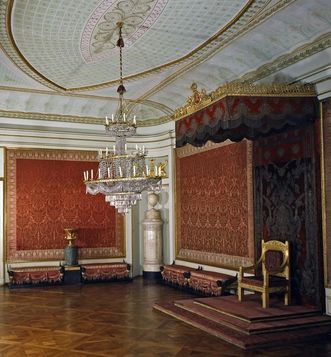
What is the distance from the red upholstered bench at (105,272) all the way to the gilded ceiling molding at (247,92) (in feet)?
14.7

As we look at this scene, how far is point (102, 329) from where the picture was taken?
18.6ft

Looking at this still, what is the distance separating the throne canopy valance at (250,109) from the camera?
538 cm

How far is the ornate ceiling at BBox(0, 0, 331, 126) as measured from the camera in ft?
16.6

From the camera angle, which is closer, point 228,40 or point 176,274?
point 228,40

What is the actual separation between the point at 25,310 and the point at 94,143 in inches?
163

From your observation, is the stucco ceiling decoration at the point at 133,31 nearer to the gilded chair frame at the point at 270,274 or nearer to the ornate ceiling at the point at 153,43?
the ornate ceiling at the point at 153,43

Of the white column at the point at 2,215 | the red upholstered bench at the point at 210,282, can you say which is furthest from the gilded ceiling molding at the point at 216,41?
the red upholstered bench at the point at 210,282

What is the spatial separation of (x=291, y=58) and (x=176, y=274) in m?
4.31

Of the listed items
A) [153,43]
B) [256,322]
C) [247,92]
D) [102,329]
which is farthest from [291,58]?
[102,329]

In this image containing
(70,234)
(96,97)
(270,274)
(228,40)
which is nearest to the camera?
(228,40)

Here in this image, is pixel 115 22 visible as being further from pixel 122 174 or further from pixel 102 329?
pixel 102 329

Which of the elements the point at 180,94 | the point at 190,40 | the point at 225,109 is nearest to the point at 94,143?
the point at 180,94

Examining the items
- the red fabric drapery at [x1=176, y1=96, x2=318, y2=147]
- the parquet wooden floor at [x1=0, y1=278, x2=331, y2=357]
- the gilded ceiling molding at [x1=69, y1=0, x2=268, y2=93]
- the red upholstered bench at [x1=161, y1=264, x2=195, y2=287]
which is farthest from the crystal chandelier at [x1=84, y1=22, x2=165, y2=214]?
the red upholstered bench at [x1=161, y1=264, x2=195, y2=287]

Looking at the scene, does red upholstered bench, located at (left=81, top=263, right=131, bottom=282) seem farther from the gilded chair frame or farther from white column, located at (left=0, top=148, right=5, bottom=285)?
the gilded chair frame
